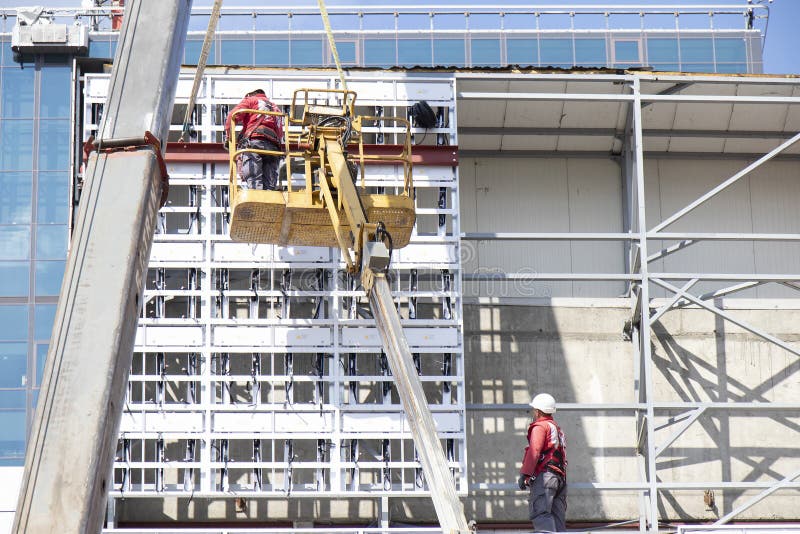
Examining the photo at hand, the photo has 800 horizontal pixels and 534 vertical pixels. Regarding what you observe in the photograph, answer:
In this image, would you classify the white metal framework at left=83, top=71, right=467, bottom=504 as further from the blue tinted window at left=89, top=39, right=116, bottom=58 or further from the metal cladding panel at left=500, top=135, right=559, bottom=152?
the blue tinted window at left=89, top=39, right=116, bottom=58

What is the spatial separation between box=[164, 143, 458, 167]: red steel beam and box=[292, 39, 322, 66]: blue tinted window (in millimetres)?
12487

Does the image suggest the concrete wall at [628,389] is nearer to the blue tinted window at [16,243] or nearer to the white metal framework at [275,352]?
the white metal framework at [275,352]

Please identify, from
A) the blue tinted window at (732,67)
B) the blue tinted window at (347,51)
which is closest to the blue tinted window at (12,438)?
the blue tinted window at (347,51)

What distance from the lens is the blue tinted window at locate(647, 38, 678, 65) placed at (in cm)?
2883

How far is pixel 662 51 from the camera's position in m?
29.1

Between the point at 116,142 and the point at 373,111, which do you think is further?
the point at 373,111

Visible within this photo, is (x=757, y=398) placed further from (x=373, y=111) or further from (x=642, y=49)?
(x=642, y=49)

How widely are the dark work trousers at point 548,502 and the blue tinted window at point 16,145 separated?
10.8 meters

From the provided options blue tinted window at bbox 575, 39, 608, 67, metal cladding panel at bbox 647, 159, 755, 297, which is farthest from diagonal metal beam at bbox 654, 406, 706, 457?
blue tinted window at bbox 575, 39, 608, 67

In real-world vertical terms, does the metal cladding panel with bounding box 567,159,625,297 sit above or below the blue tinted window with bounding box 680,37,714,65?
below

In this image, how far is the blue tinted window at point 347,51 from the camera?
28688mm

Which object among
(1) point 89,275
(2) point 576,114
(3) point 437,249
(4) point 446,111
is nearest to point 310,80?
(4) point 446,111

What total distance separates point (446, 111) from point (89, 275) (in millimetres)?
10006

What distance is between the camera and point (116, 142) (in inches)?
295
